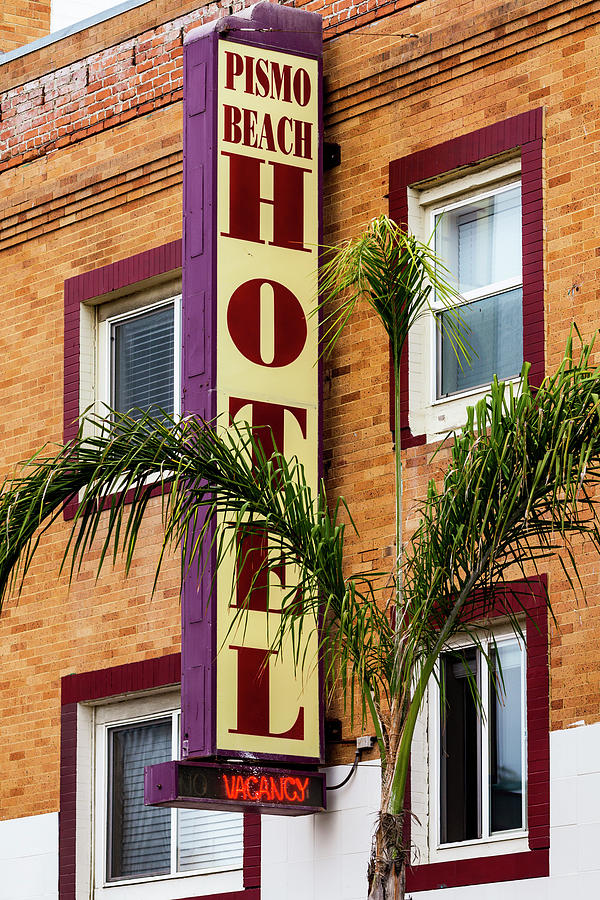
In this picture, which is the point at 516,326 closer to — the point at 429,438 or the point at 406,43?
the point at 429,438

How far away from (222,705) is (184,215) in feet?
12.3

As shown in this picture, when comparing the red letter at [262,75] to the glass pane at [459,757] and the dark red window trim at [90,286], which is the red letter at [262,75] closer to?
the dark red window trim at [90,286]

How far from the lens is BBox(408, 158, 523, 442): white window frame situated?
50.2ft

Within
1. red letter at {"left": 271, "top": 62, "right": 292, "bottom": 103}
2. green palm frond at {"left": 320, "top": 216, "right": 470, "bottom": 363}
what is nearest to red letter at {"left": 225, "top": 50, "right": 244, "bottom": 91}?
red letter at {"left": 271, "top": 62, "right": 292, "bottom": 103}

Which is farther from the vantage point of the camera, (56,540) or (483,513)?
(56,540)

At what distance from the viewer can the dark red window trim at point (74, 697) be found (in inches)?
653

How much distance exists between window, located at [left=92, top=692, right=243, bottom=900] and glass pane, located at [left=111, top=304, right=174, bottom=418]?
2642 mm

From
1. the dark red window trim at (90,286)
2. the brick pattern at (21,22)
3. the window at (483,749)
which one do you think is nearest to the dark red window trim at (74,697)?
the dark red window trim at (90,286)

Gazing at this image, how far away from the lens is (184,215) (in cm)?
1561

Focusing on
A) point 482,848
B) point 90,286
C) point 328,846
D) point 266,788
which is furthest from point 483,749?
point 90,286

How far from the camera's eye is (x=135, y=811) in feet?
56.1

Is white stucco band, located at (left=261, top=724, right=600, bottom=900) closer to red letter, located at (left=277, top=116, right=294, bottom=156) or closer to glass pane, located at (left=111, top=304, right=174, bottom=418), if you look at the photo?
glass pane, located at (left=111, top=304, right=174, bottom=418)

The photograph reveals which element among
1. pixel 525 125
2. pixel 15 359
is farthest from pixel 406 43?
pixel 15 359

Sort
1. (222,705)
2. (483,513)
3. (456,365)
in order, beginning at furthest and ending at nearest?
1. (456,365)
2. (222,705)
3. (483,513)
